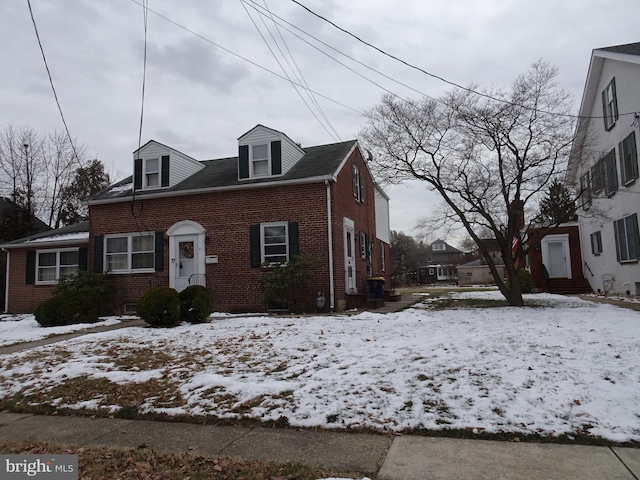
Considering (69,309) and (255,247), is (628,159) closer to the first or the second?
(255,247)

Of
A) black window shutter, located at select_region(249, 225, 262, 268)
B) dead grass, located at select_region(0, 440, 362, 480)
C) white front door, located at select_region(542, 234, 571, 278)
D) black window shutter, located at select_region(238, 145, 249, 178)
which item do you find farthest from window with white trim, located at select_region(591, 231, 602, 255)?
dead grass, located at select_region(0, 440, 362, 480)

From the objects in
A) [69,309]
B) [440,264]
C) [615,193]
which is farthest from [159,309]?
[440,264]

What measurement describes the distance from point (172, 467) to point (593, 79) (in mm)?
18631

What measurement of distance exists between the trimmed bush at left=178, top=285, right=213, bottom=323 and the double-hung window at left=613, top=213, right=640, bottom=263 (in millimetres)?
12923

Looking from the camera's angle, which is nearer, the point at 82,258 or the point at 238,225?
the point at 238,225

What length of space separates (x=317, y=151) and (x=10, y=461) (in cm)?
1409

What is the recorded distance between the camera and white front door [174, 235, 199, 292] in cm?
1441

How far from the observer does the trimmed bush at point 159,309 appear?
10289 mm

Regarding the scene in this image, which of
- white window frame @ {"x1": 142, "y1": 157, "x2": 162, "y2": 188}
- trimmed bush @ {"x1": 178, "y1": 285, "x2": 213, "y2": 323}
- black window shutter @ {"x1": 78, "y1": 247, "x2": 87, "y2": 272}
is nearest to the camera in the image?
trimmed bush @ {"x1": 178, "y1": 285, "x2": 213, "y2": 323}

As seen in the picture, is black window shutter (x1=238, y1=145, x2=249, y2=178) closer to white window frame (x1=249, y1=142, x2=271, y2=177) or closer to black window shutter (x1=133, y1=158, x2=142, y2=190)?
white window frame (x1=249, y1=142, x2=271, y2=177)

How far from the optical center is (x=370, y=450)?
3523 millimetres

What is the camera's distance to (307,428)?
411 centimetres

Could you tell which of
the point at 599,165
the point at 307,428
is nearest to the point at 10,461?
the point at 307,428

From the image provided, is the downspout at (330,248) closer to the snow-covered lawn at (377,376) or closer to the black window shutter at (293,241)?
the black window shutter at (293,241)
